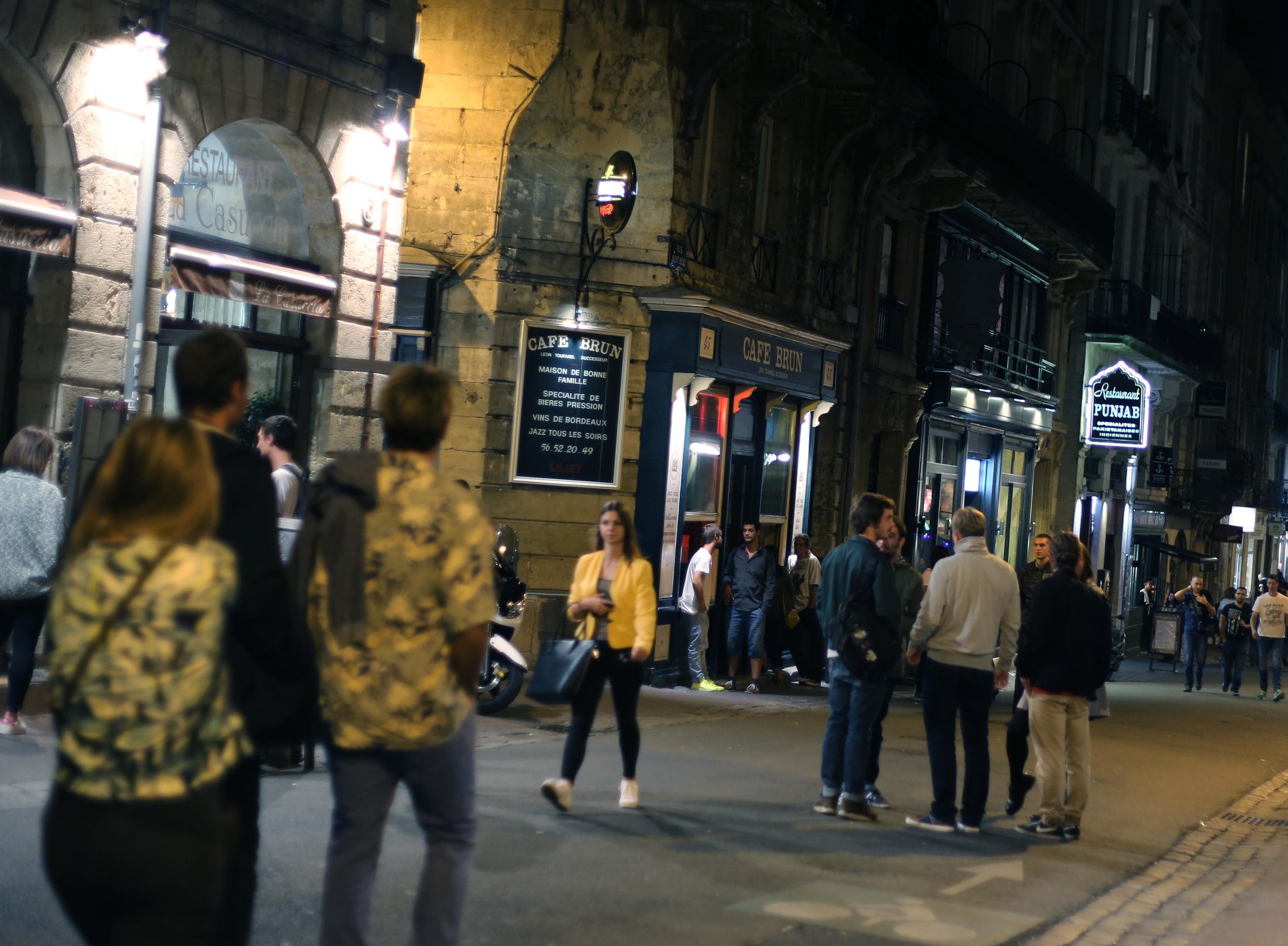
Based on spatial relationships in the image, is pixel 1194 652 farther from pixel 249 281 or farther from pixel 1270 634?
pixel 249 281

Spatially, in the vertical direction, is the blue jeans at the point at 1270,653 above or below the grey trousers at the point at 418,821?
below

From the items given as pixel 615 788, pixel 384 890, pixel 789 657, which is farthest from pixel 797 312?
pixel 384 890

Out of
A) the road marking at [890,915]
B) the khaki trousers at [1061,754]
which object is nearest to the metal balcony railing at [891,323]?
the khaki trousers at [1061,754]

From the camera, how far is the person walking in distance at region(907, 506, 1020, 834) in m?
9.35

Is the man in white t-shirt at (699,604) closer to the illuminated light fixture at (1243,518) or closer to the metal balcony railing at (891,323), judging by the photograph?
the metal balcony railing at (891,323)

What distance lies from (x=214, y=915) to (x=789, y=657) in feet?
58.7

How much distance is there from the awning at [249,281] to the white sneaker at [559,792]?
5.63 m

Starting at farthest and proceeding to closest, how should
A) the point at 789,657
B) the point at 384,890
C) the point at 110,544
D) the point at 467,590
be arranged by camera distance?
1. the point at 789,657
2. the point at 384,890
3. the point at 467,590
4. the point at 110,544

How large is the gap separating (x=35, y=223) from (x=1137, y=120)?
3016 cm

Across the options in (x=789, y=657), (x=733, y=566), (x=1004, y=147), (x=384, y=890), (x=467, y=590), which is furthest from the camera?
(x=1004, y=147)

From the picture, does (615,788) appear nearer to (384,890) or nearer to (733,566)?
(384,890)

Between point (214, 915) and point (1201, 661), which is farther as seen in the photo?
point (1201, 661)

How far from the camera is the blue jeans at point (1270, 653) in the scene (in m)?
25.2

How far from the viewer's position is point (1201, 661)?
87.4ft
